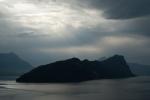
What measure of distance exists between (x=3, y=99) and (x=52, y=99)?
67.0 ft

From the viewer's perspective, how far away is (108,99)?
139 metres

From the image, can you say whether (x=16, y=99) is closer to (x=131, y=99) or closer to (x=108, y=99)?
(x=108, y=99)

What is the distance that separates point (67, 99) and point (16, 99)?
21.7m

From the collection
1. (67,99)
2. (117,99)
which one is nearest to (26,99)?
(67,99)

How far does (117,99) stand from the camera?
137875 mm

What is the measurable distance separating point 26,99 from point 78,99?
2196cm

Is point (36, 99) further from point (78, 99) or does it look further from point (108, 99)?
point (108, 99)

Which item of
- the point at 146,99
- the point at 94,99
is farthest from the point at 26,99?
the point at 146,99

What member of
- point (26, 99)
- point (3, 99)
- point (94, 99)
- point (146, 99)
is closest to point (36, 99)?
point (26, 99)

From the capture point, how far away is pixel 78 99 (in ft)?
459

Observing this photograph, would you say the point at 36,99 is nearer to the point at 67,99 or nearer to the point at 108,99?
the point at 67,99

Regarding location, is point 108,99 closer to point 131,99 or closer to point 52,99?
point 131,99

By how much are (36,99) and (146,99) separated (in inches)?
1809

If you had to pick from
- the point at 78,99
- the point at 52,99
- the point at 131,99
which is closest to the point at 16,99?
the point at 52,99
